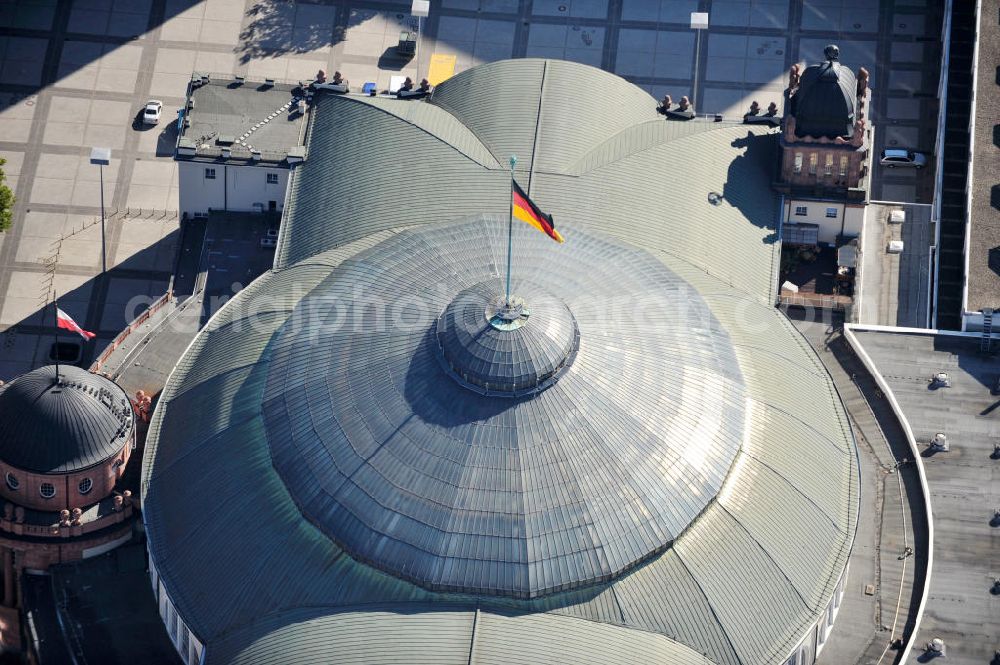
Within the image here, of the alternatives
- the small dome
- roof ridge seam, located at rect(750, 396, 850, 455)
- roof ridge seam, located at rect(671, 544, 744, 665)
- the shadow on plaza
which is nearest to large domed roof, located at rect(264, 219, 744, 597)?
the small dome

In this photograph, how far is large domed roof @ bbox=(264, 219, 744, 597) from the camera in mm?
166500

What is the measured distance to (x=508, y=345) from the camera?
17050 cm

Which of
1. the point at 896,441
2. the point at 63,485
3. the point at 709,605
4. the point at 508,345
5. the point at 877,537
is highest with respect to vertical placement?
the point at 508,345

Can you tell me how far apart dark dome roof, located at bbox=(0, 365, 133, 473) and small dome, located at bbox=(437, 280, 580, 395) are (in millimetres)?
30220

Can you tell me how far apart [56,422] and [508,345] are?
38.7 metres

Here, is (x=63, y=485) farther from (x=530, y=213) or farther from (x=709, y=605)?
(x=709, y=605)

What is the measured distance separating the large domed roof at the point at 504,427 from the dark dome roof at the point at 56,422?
14.5 m

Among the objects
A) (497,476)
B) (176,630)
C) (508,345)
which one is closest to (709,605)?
(497,476)

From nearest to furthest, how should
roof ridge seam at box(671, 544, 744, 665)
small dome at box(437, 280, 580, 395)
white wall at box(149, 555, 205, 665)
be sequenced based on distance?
roof ridge seam at box(671, 544, 744, 665) → white wall at box(149, 555, 205, 665) → small dome at box(437, 280, 580, 395)

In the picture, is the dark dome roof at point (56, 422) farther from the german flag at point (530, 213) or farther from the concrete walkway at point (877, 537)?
the concrete walkway at point (877, 537)

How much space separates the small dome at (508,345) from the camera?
170 metres

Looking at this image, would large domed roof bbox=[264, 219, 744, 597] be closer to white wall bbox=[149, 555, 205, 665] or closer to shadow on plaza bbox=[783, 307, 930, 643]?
white wall bbox=[149, 555, 205, 665]

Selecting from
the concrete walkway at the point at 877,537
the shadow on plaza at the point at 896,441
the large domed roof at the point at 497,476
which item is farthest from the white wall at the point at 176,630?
the shadow on plaza at the point at 896,441

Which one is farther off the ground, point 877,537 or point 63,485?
point 877,537
